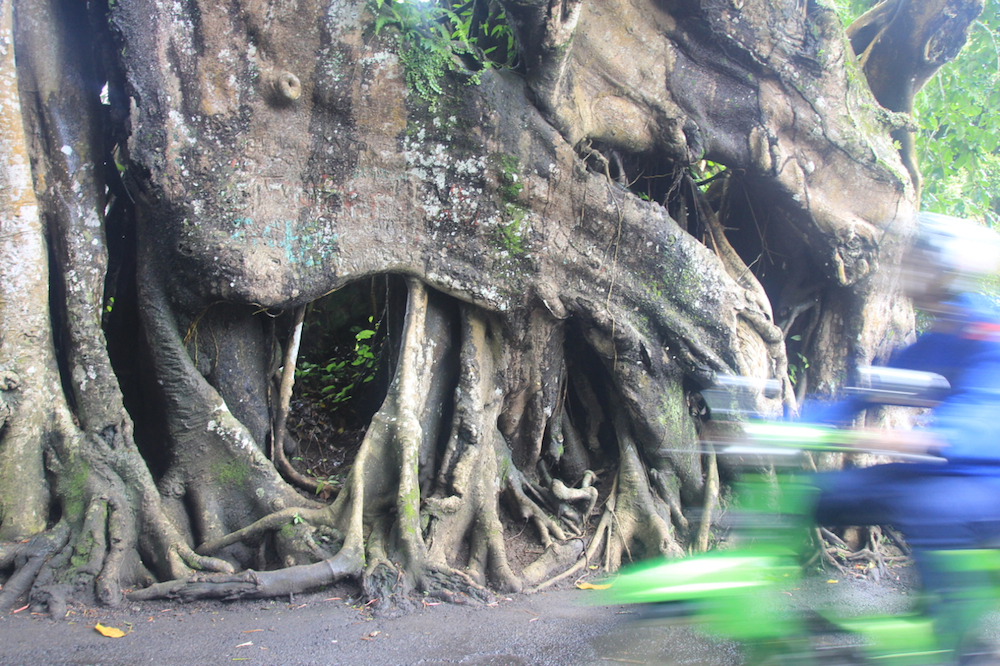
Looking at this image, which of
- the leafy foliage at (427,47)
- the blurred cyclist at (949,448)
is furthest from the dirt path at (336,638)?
the leafy foliage at (427,47)

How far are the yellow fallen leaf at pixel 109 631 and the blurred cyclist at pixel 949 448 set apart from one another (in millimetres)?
3160

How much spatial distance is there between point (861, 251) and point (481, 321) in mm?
3673

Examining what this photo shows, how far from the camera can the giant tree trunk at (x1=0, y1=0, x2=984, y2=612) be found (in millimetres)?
4051

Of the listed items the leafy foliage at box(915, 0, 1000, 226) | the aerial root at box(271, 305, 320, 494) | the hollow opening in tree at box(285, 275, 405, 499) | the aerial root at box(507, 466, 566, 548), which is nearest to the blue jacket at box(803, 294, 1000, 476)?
the aerial root at box(507, 466, 566, 548)

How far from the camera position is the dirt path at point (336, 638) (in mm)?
2977

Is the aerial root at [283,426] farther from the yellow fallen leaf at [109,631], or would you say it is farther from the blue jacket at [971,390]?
the blue jacket at [971,390]

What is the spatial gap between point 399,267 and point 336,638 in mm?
2482

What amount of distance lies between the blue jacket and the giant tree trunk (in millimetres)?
2734

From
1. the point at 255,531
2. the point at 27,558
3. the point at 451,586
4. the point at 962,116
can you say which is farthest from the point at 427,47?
the point at 962,116

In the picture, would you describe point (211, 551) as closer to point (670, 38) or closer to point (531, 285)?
point (531, 285)

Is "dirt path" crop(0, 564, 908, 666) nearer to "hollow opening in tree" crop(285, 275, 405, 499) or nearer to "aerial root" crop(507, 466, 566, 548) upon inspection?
"aerial root" crop(507, 466, 566, 548)

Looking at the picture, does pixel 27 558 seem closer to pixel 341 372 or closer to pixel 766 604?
pixel 341 372

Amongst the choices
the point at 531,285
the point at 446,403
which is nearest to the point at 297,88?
the point at 531,285

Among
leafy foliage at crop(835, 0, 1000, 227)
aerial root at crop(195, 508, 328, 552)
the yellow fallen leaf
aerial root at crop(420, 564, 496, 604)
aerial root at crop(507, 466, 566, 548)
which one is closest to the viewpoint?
the yellow fallen leaf
